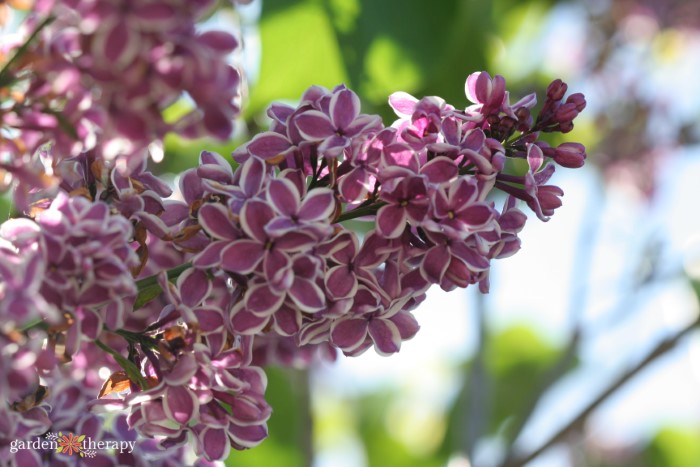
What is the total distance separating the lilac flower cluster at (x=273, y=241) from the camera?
78 centimetres

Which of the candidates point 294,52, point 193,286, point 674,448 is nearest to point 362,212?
point 193,286

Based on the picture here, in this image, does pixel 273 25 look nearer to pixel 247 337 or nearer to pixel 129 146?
pixel 247 337

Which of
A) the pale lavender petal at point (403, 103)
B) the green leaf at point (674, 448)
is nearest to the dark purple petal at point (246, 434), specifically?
the pale lavender petal at point (403, 103)

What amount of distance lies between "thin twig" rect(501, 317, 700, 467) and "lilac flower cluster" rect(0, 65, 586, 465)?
79 centimetres

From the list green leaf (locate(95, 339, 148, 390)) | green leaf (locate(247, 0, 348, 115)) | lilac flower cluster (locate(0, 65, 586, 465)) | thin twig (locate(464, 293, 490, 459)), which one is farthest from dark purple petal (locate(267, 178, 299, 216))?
thin twig (locate(464, 293, 490, 459))

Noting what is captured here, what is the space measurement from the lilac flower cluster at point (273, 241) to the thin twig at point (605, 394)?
0.79 metres

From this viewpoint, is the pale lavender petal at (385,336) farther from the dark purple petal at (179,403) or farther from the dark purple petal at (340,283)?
the dark purple petal at (179,403)

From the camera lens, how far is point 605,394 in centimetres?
164

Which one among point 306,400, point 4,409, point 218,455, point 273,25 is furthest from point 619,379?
point 4,409

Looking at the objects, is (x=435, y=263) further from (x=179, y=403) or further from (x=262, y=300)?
(x=179, y=403)

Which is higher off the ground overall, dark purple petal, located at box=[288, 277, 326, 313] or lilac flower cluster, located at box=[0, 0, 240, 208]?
lilac flower cluster, located at box=[0, 0, 240, 208]

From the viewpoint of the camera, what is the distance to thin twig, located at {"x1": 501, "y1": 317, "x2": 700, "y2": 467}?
1605 millimetres

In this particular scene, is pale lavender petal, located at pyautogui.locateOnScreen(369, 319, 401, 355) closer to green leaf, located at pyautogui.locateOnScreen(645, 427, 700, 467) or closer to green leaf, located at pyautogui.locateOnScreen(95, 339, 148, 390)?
green leaf, located at pyautogui.locateOnScreen(95, 339, 148, 390)

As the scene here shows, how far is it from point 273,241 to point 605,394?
3.39ft
